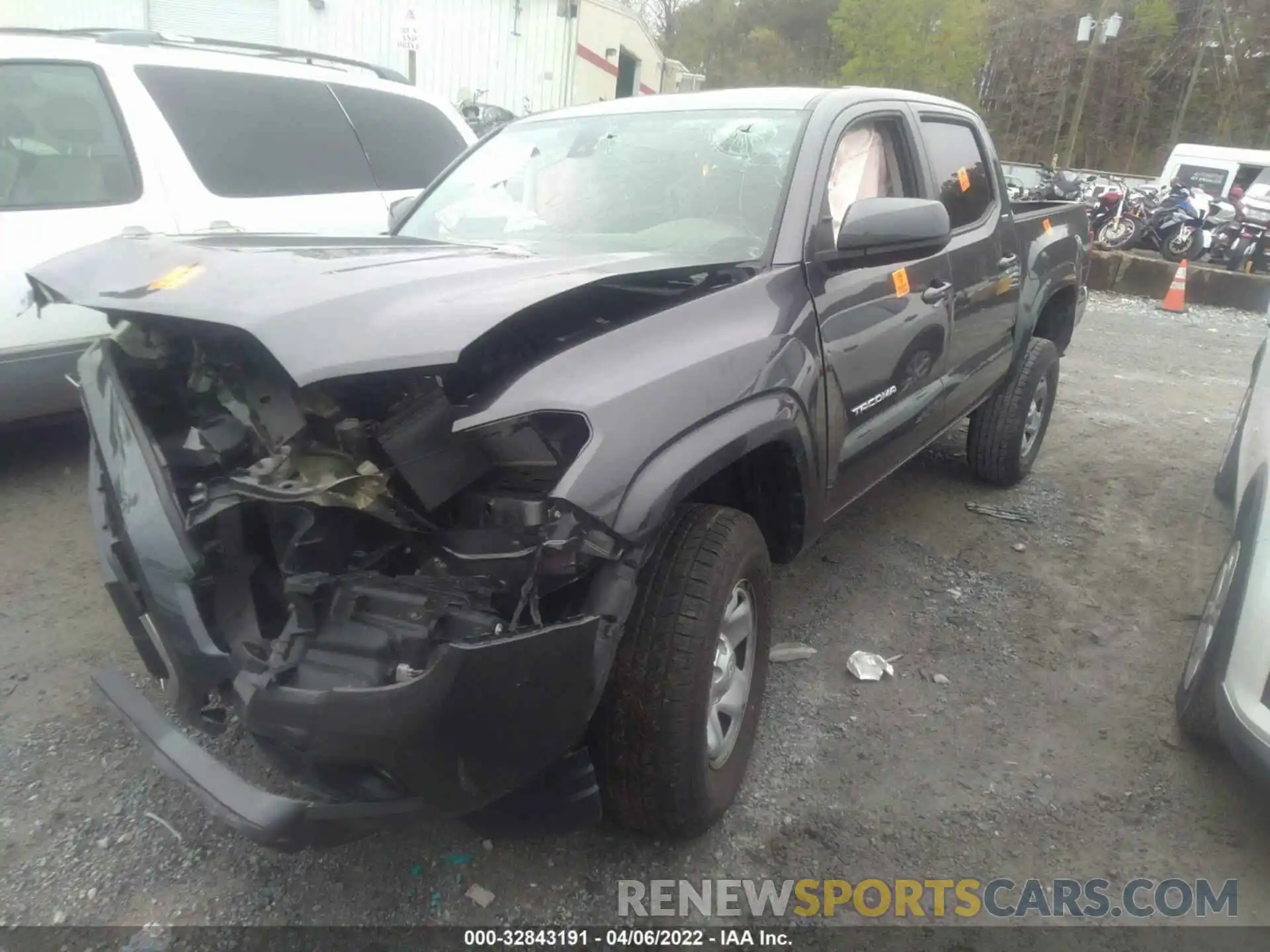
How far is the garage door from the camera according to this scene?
48.1 feet

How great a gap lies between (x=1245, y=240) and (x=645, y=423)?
608 inches

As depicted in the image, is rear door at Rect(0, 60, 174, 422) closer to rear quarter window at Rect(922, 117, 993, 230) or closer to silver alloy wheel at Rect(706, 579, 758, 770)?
silver alloy wheel at Rect(706, 579, 758, 770)

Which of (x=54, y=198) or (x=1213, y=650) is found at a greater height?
(x=54, y=198)

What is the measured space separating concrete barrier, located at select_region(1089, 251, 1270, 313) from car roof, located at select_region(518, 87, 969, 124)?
11.0 metres

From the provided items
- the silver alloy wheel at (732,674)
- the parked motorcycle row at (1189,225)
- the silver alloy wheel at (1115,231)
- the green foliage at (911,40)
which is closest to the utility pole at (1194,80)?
the green foliage at (911,40)

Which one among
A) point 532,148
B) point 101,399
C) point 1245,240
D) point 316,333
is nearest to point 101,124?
point 532,148

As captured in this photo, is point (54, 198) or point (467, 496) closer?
point (467, 496)

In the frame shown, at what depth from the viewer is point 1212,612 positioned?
8.84ft

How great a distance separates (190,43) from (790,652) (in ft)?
14.5

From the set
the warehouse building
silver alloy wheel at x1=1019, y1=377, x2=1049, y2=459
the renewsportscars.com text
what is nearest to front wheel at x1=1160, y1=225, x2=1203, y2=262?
the warehouse building

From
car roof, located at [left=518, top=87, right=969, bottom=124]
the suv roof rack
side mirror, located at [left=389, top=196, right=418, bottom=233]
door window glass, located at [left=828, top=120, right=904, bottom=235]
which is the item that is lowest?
side mirror, located at [left=389, top=196, right=418, bottom=233]

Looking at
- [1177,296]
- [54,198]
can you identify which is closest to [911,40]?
[1177,296]

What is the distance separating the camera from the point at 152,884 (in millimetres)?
2033

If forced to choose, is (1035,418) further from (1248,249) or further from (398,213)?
(1248,249)
